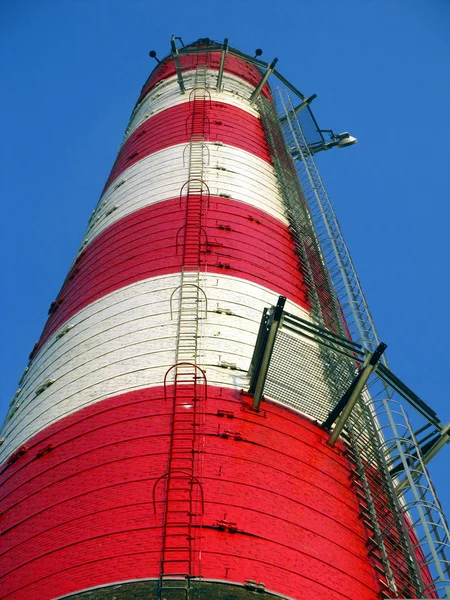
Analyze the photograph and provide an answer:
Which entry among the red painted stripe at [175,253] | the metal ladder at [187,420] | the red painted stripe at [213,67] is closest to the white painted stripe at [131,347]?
the metal ladder at [187,420]

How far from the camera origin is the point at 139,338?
51.5 feet

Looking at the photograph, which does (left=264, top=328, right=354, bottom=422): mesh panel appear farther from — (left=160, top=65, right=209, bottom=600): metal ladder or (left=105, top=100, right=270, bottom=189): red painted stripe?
(left=105, top=100, right=270, bottom=189): red painted stripe

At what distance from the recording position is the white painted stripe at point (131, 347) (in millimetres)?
14883

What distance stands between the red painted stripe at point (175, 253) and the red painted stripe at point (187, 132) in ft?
13.1

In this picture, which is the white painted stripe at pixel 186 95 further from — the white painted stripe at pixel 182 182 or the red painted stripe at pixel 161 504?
the red painted stripe at pixel 161 504

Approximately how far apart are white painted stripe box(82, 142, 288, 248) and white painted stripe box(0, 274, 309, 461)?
3997 mm

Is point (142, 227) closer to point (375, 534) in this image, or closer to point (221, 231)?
point (221, 231)

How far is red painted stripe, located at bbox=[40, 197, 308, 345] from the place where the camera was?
17781 millimetres

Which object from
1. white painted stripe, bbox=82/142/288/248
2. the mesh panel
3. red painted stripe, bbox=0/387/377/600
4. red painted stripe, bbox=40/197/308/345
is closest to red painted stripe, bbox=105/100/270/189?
white painted stripe, bbox=82/142/288/248

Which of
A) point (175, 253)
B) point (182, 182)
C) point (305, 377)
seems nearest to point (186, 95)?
point (182, 182)

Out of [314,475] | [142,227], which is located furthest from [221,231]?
[314,475]

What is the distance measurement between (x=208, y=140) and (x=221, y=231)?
530cm

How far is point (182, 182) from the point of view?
2073 centimetres

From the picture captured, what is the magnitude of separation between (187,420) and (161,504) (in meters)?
1.93
